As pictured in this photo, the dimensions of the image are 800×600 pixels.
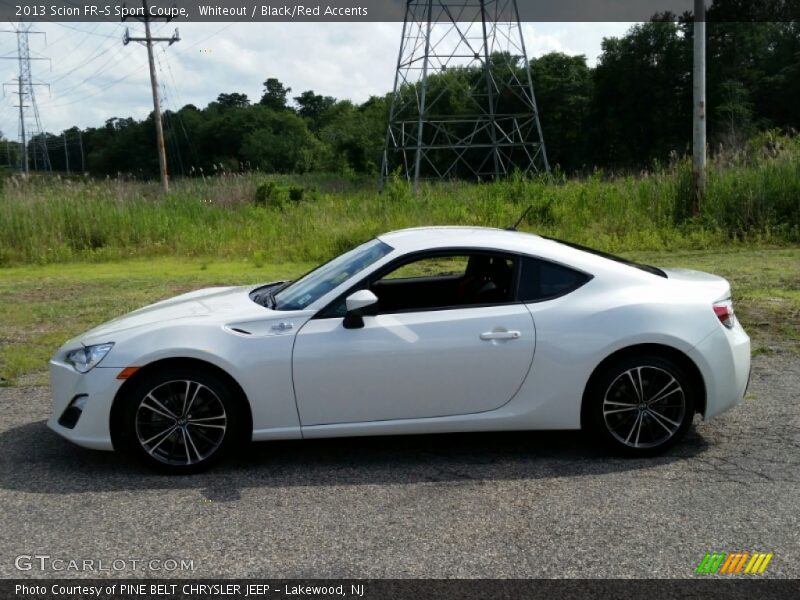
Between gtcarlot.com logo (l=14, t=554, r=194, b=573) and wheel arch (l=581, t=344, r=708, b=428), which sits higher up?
wheel arch (l=581, t=344, r=708, b=428)

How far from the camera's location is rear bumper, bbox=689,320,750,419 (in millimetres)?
5340

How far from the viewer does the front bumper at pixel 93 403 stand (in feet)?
16.7

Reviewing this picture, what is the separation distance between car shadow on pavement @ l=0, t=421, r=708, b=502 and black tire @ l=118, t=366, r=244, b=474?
123 mm

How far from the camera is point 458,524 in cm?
443

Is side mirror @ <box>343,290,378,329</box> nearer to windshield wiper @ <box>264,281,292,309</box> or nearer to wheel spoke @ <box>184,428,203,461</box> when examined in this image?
windshield wiper @ <box>264,281,292,309</box>

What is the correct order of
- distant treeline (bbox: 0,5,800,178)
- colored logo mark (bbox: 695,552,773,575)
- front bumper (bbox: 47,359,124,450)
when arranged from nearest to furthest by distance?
colored logo mark (bbox: 695,552,773,575) → front bumper (bbox: 47,359,124,450) → distant treeline (bbox: 0,5,800,178)

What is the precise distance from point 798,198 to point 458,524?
14945 mm

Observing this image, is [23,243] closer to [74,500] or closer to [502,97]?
[74,500]

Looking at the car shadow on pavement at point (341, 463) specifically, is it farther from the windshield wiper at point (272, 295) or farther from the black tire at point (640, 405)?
the windshield wiper at point (272, 295)

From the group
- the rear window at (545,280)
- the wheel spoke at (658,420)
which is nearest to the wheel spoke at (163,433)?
the rear window at (545,280)

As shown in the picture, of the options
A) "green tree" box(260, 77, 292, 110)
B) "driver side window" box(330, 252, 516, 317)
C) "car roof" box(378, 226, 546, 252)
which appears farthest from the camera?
"green tree" box(260, 77, 292, 110)

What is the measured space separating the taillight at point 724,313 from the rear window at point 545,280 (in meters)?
0.83

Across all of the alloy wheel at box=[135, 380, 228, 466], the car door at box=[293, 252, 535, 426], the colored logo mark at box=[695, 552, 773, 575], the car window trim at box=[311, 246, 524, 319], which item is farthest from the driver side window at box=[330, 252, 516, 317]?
the colored logo mark at box=[695, 552, 773, 575]

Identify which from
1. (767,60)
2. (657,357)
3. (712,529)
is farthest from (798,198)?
(767,60)
